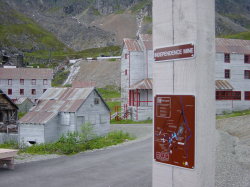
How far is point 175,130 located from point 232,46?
125ft

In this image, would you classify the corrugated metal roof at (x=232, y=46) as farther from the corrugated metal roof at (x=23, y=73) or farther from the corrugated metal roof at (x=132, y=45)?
the corrugated metal roof at (x=23, y=73)

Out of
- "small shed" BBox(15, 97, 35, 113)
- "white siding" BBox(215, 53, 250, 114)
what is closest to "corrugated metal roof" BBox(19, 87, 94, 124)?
"white siding" BBox(215, 53, 250, 114)

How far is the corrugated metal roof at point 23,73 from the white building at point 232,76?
104 feet

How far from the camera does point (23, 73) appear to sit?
6091 centimetres

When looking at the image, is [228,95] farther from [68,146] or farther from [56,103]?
A: [68,146]

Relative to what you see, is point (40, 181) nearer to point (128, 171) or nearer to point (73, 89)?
point (128, 171)

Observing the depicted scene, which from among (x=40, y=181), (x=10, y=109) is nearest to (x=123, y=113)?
(x=10, y=109)

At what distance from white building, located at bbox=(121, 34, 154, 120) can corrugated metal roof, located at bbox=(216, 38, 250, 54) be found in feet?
28.2

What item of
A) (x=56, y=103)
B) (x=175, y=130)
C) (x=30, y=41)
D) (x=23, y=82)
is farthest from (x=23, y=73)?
(x=30, y=41)

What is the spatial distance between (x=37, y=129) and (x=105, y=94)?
153 feet

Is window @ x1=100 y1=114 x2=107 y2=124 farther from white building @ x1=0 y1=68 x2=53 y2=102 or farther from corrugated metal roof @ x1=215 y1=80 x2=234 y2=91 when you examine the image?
white building @ x1=0 y1=68 x2=53 y2=102

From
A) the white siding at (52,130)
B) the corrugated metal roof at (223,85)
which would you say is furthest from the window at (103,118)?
the corrugated metal roof at (223,85)

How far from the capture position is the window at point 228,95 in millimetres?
41031

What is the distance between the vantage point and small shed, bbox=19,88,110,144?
23.3 metres
